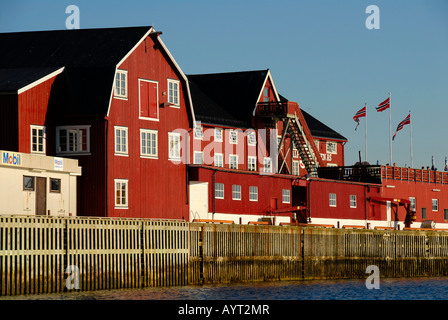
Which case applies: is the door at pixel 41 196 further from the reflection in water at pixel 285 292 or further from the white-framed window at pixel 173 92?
the white-framed window at pixel 173 92

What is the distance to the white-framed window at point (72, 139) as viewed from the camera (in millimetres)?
53656

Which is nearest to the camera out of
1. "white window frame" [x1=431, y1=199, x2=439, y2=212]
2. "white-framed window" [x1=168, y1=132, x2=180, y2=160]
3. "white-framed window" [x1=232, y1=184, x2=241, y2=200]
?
"white-framed window" [x1=168, y1=132, x2=180, y2=160]

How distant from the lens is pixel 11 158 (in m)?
45.2

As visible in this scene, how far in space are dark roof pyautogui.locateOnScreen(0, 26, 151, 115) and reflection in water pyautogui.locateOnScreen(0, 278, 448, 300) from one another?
1372 cm

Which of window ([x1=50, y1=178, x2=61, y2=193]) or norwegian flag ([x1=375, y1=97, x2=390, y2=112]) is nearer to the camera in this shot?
window ([x1=50, y1=178, x2=61, y2=193])

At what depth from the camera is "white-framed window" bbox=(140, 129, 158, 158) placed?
5605 centimetres

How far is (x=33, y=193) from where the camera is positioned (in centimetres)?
4691

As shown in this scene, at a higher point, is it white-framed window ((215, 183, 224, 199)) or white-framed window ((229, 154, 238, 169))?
white-framed window ((229, 154, 238, 169))

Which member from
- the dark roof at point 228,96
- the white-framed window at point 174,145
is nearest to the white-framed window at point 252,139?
the dark roof at point 228,96

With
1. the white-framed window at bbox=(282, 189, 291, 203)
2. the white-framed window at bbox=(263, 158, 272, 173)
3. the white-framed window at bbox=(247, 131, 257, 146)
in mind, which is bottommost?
the white-framed window at bbox=(282, 189, 291, 203)

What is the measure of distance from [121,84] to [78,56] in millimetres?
→ 3451

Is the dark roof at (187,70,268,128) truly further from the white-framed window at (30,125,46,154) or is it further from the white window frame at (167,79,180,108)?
the white-framed window at (30,125,46,154)

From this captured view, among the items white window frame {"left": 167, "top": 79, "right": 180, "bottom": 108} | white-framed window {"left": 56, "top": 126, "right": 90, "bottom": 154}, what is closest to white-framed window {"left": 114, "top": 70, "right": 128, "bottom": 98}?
white-framed window {"left": 56, "top": 126, "right": 90, "bottom": 154}
